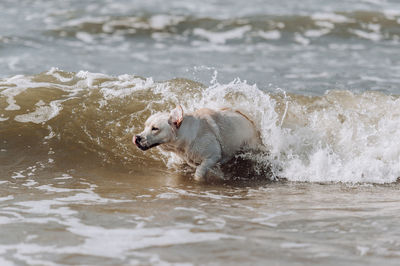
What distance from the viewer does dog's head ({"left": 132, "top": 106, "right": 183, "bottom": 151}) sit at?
6898 millimetres

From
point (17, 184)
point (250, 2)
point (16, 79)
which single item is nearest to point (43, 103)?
point (16, 79)

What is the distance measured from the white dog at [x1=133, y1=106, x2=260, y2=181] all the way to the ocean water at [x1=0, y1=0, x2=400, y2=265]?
229 millimetres

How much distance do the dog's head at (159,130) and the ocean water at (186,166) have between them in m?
0.51

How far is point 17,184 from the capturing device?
22.5 feet

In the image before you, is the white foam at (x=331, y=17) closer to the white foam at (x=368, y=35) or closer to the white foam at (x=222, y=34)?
the white foam at (x=368, y=35)

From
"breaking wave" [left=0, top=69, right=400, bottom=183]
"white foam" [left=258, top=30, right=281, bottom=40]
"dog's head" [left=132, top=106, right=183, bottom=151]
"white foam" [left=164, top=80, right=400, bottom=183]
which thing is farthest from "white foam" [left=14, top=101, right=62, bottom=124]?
"white foam" [left=258, top=30, right=281, bottom=40]

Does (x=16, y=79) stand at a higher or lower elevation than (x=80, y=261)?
higher

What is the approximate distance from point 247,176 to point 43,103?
3.53 meters

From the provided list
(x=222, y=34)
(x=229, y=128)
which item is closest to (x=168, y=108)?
(x=229, y=128)

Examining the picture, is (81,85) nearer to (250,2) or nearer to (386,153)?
(386,153)

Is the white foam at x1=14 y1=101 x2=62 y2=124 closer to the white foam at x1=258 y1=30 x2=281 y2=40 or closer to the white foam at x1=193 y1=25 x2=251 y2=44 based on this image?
the white foam at x1=193 y1=25 x2=251 y2=44

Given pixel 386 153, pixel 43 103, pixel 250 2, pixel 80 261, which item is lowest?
pixel 80 261

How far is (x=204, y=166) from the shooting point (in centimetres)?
730

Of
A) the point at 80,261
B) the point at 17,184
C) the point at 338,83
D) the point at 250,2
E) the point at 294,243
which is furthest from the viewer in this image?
the point at 250,2
